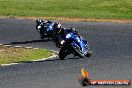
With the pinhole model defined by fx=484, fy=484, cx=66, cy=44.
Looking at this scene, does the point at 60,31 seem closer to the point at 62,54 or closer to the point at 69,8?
the point at 62,54

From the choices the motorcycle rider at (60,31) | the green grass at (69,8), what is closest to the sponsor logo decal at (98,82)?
the motorcycle rider at (60,31)

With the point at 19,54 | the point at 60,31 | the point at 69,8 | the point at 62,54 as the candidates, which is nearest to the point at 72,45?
the point at 62,54

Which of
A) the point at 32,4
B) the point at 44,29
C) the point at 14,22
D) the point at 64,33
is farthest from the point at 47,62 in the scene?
the point at 32,4

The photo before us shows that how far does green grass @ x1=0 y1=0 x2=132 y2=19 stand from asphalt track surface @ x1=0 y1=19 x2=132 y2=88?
29.3ft

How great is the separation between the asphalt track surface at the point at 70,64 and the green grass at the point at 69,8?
A: 8.93 meters

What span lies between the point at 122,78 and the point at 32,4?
3314 centimetres

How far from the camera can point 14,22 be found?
36.9 m

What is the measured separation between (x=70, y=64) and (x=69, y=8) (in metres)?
26.1

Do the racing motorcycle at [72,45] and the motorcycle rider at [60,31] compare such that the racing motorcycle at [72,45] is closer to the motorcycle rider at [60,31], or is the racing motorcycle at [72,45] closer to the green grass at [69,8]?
the motorcycle rider at [60,31]

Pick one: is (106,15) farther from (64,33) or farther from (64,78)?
(64,78)

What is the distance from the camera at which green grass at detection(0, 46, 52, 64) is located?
22016 mm

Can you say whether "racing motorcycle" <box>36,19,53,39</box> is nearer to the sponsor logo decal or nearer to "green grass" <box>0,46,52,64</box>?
"green grass" <box>0,46,52,64</box>

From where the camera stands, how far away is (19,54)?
23.7m

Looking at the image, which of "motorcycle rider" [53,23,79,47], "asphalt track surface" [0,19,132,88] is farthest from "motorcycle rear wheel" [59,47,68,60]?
"motorcycle rider" [53,23,79,47]
